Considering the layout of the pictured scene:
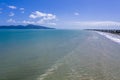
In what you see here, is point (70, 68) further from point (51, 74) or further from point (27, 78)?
point (27, 78)

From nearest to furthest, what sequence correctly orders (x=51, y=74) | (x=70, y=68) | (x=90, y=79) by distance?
(x=90, y=79)
(x=51, y=74)
(x=70, y=68)

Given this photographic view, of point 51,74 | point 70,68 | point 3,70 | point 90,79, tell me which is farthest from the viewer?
point 70,68

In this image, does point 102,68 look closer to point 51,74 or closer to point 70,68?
point 70,68

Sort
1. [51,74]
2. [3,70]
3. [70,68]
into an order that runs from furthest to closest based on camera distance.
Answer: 1. [70,68]
2. [3,70]
3. [51,74]

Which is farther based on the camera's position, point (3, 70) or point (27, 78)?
point (3, 70)

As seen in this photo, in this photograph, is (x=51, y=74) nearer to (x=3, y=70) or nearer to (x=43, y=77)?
(x=43, y=77)

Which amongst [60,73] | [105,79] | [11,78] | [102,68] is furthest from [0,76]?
[102,68]

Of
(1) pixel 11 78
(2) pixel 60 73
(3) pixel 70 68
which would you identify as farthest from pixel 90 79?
(1) pixel 11 78

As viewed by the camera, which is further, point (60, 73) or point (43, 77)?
point (60, 73)
